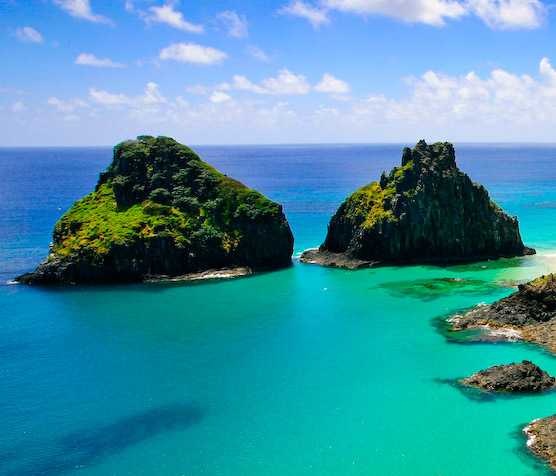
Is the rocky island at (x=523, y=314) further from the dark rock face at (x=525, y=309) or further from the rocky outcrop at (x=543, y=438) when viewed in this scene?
the rocky outcrop at (x=543, y=438)

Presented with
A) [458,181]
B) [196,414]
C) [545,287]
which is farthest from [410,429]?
[458,181]

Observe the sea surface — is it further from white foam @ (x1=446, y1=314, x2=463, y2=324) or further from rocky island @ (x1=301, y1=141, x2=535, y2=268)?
rocky island @ (x1=301, y1=141, x2=535, y2=268)

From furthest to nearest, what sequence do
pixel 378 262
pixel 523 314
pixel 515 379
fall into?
pixel 378 262, pixel 523 314, pixel 515 379

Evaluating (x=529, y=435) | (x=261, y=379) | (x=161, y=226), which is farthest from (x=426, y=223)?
(x=529, y=435)

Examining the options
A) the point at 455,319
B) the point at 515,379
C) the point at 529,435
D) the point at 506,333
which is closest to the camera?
the point at 529,435

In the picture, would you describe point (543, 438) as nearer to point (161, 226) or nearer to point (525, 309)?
point (525, 309)

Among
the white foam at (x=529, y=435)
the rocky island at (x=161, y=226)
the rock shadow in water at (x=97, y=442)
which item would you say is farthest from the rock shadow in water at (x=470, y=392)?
the rocky island at (x=161, y=226)

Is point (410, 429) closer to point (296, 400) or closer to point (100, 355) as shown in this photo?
point (296, 400)

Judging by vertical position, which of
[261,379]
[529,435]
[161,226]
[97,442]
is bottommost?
[97,442]
